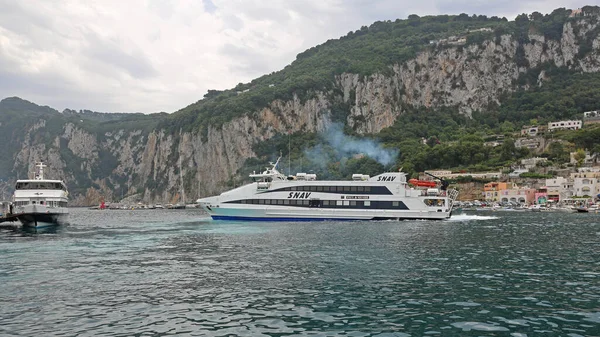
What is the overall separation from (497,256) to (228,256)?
15.8 m

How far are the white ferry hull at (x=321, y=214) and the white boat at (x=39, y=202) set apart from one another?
2154 centimetres

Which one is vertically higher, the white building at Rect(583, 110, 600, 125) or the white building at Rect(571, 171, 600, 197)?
the white building at Rect(583, 110, 600, 125)

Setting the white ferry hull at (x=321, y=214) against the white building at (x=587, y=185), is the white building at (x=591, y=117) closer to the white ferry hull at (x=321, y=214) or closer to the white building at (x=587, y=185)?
the white building at (x=587, y=185)

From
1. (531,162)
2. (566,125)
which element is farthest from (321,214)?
(566,125)

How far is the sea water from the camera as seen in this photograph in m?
14.3

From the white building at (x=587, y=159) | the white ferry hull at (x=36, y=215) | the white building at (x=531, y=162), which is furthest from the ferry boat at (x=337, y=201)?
the white building at (x=587, y=159)

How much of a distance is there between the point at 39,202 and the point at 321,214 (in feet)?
112

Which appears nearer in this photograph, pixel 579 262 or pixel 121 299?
pixel 121 299

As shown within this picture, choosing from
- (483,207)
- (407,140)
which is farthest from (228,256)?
(407,140)

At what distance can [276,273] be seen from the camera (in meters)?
23.2

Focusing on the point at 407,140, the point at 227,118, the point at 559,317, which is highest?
the point at 227,118

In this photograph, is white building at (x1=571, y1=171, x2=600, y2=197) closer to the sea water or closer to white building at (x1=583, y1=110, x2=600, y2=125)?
white building at (x1=583, y1=110, x2=600, y2=125)

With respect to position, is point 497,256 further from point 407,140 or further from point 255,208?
point 407,140

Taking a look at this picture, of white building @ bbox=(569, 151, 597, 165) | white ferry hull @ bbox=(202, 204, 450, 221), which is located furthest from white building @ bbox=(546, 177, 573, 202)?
white ferry hull @ bbox=(202, 204, 450, 221)
